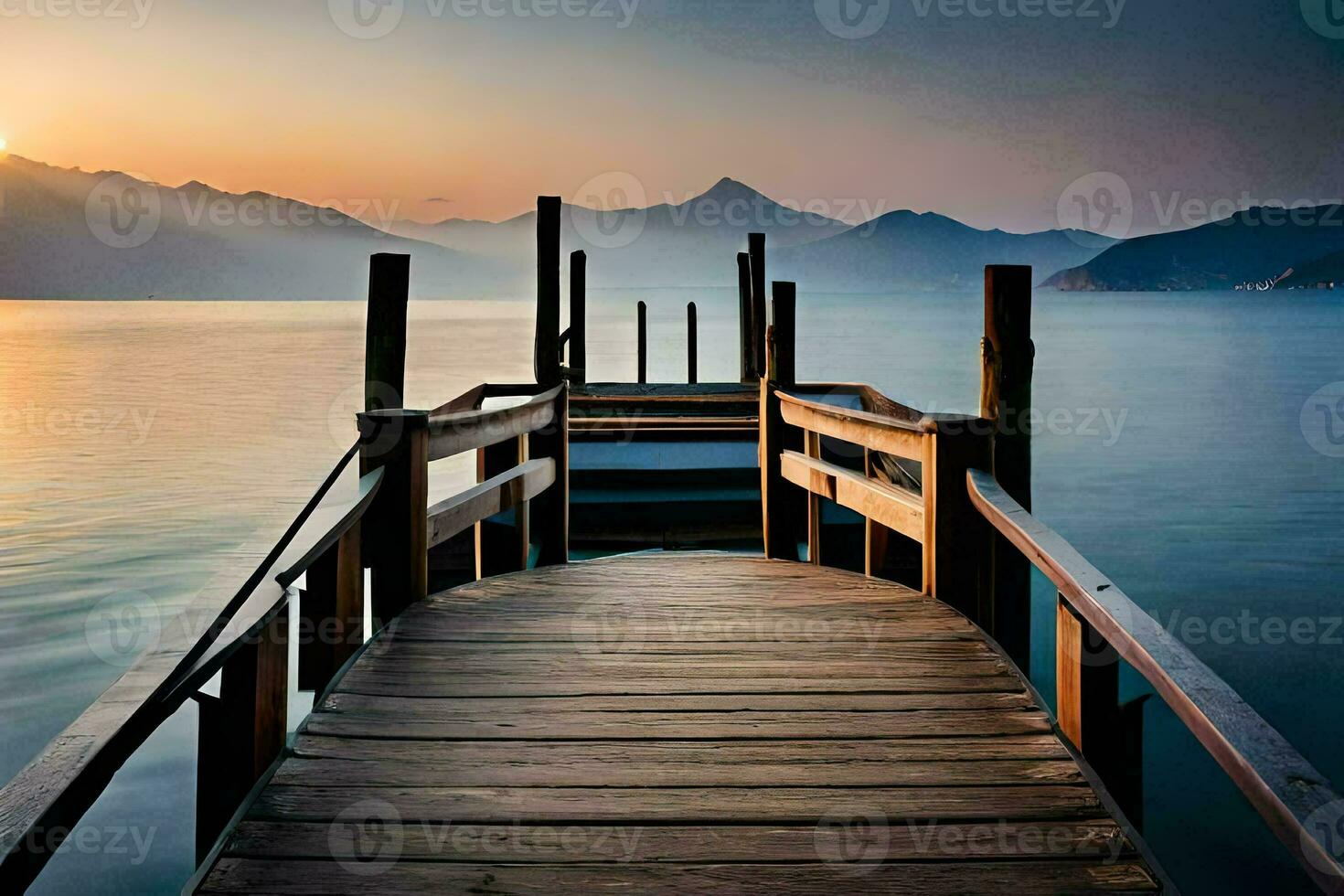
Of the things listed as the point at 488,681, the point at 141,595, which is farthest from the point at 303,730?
the point at 141,595

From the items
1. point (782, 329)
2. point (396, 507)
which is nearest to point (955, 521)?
point (396, 507)

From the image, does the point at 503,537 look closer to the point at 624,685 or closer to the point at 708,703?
the point at 624,685

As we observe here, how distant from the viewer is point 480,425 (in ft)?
14.7

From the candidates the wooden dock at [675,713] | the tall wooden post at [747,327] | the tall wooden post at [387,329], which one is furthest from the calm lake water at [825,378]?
the tall wooden post at [747,327]

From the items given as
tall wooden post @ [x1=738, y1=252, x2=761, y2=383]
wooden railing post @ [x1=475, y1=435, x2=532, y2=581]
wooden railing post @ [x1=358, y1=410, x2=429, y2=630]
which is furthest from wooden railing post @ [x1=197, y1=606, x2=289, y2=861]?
tall wooden post @ [x1=738, y1=252, x2=761, y2=383]

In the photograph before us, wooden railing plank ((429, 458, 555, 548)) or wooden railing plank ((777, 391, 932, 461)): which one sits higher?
wooden railing plank ((777, 391, 932, 461))

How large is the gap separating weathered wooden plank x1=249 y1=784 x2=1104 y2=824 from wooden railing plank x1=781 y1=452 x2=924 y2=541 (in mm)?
1714

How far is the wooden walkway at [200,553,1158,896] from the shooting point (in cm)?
212

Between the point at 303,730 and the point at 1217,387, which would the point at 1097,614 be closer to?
the point at 303,730

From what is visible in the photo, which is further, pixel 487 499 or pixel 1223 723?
pixel 487 499

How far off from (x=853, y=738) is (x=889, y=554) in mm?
5250

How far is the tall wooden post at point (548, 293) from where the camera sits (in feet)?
39.5

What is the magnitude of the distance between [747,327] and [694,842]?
17.0 metres

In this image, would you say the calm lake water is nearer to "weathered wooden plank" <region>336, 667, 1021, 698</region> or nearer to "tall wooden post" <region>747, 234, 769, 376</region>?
"weathered wooden plank" <region>336, 667, 1021, 698</region>
